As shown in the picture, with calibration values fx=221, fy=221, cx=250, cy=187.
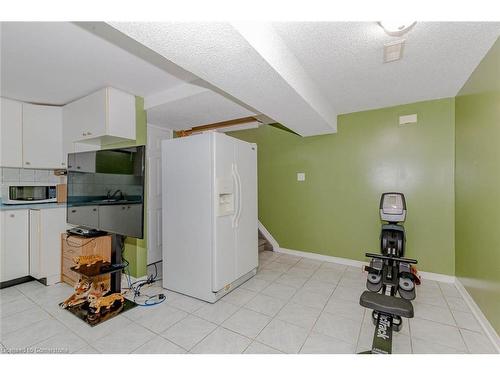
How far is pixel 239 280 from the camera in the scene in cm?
270

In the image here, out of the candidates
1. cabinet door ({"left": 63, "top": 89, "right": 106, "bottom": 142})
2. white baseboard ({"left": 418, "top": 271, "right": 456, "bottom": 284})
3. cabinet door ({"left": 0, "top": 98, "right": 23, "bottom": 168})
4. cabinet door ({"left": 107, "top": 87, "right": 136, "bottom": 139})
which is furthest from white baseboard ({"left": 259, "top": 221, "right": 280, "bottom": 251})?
cabinet door ({"left": 0, "top": 98, "right": 23, "bottom": 168})

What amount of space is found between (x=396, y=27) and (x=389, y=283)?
89.1 inches

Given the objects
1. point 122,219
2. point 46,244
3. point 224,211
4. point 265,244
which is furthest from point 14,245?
A: point 265,244

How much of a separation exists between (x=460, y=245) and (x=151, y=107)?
13.2ft

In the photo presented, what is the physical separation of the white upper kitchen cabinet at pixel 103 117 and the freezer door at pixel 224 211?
1228 millimetres

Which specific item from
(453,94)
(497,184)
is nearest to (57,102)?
(497,184)

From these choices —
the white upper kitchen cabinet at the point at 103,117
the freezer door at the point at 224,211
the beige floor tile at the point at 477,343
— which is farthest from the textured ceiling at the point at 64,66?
the beige floor tile at the point at 477,343

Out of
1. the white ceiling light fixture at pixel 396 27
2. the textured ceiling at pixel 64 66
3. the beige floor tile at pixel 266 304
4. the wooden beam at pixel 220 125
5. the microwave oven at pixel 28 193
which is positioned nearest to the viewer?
the white ceiling light fixture at pixel 396 27

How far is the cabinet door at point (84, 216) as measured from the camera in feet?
7.32

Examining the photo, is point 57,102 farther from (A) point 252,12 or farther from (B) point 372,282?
(B) point 372,282

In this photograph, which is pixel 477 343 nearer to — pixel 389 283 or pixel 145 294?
pixel 389 283

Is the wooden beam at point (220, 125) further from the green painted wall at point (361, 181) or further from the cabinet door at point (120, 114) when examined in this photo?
the cabinet door at point (120, 114)

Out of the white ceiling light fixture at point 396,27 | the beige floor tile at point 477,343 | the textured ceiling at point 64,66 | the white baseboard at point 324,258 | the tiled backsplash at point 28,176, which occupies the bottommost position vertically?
the beige floor tile at point 477,343

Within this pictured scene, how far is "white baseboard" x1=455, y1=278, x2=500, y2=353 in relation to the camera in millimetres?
1650
